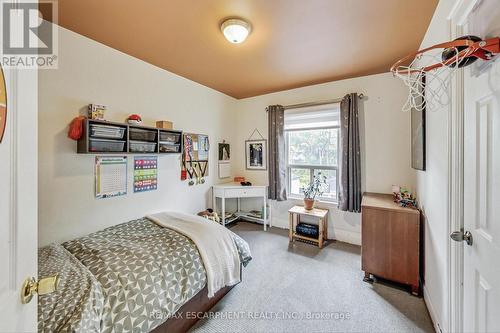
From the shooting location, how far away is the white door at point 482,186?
859 mm

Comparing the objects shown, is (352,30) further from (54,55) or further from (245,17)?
(54,55)

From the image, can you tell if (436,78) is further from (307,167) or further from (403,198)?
(307,167)

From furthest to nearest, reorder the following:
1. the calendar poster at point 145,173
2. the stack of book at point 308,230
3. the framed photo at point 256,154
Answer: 1. the framed photo at point 256,154
2. the stack of book at point 308,230
3. the calendar poster at point 145,173

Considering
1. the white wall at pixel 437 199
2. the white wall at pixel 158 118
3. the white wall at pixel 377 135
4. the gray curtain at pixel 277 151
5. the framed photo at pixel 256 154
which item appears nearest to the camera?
the white wall at pixel 437 199

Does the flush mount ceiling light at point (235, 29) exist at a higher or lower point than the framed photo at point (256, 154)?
higher

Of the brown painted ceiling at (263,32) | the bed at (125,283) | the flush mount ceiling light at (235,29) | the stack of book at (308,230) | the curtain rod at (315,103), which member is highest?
the brown painted ceiling at (263,32)

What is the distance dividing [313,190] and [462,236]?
213 cm

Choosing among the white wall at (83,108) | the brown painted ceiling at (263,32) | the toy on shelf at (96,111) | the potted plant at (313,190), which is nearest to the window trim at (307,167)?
the potted plant at (313,190)

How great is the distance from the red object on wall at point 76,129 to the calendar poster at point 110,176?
28 centimetres

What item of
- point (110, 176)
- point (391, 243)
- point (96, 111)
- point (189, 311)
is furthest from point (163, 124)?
point (391, 243)

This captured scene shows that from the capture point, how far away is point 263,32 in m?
1.87

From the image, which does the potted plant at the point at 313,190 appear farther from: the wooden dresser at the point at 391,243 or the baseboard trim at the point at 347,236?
the wooden dresser at the point at 391,243

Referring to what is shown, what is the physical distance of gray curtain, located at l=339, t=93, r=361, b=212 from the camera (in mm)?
2854

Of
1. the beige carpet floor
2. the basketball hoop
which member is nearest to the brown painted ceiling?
the basketball hoop
